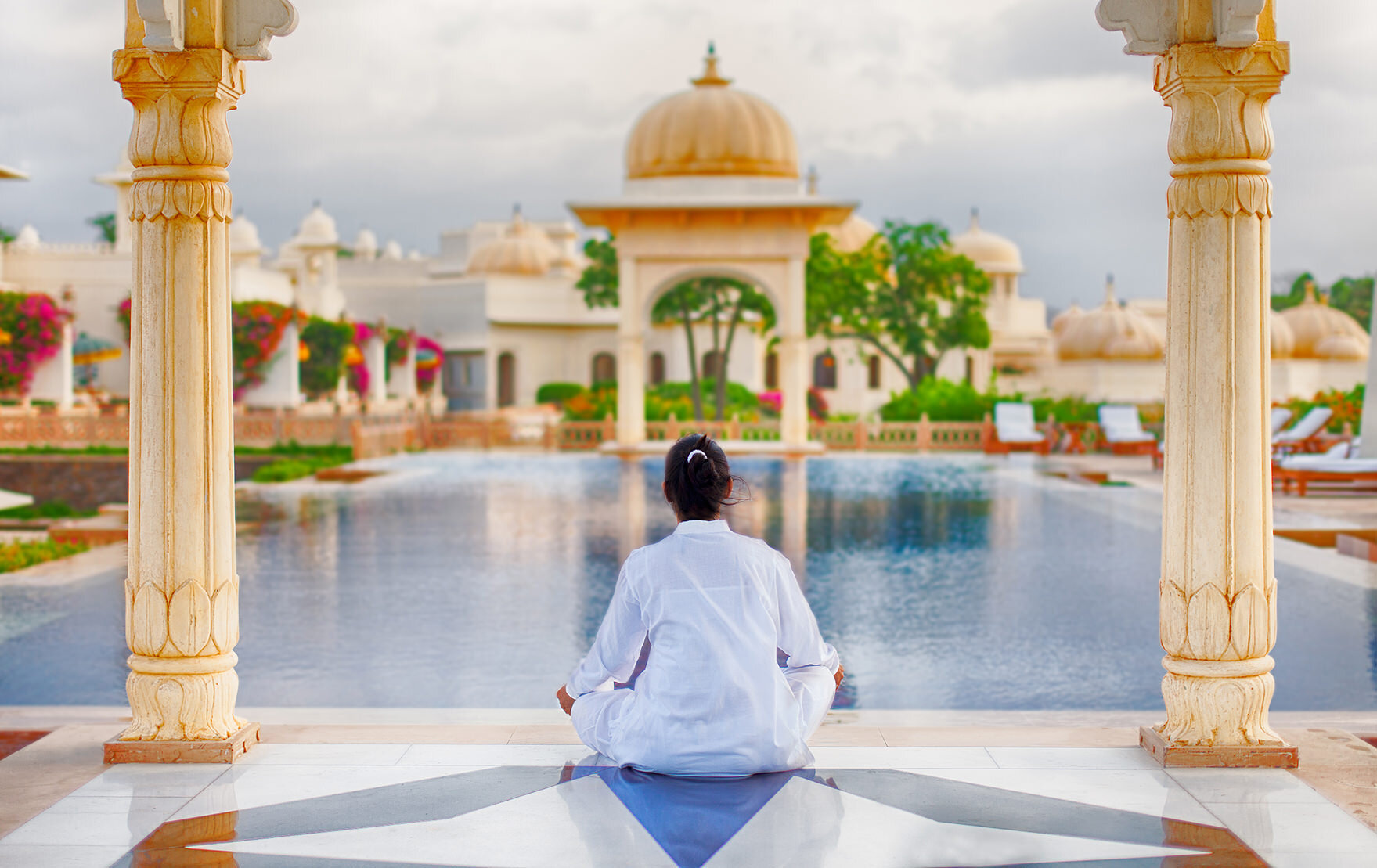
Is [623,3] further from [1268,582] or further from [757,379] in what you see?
[1268,582]

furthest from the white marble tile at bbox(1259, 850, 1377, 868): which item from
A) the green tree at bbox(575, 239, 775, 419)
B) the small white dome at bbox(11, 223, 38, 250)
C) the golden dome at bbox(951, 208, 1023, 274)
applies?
the golden dome at bbox(951, 208, 1023, 274)

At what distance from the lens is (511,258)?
44688 mm

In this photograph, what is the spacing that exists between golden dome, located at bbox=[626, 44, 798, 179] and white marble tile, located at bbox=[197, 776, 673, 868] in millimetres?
20605

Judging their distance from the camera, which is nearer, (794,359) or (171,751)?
(171,751)

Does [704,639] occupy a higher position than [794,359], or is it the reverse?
[794,359]

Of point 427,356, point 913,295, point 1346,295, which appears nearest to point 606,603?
point 913,295

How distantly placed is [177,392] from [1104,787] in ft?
10.6

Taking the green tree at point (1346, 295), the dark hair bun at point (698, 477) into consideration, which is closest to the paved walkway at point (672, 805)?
the dark hair bun at point (698, 477)

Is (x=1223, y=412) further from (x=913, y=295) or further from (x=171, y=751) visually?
(x=913, y=295)

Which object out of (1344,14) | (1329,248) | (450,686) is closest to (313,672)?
(450,686)

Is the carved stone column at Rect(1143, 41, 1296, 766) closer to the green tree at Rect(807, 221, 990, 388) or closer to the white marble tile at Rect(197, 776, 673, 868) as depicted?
the white marble tile at Rect(197, 776, 673, 868)

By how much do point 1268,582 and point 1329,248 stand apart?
50.1m

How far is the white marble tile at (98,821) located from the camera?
3.42 m

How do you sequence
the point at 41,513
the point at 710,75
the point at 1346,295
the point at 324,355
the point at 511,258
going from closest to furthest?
1. the point at 41,513
2. the point at 710,75
3. the point at 324,355
4. the point at 511,258
5. the point at 1346,295
